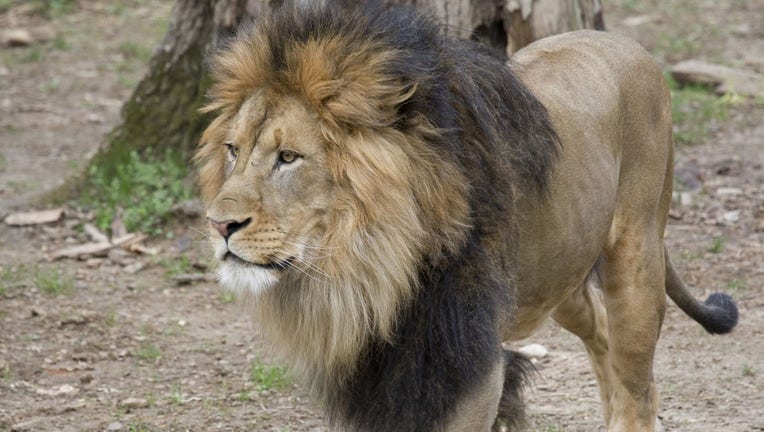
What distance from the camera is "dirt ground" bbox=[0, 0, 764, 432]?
477cm

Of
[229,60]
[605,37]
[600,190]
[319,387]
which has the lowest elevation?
[319,387]

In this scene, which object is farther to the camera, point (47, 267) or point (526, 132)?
point (47, 267)

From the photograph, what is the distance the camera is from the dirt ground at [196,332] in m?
4.77

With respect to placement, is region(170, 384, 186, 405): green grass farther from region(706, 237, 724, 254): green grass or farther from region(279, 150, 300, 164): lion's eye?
region(706, 237, 724, 254): green grass

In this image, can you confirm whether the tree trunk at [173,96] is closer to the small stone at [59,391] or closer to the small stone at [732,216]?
the small stone at [59,391]

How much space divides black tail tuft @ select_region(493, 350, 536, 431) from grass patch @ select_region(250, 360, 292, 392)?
1379 millimetres

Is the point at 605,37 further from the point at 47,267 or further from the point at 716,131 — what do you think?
the point at 716,131

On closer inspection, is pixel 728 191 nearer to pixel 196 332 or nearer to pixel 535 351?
pixel 535 351

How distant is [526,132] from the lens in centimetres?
346

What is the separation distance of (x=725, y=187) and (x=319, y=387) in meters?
4.75

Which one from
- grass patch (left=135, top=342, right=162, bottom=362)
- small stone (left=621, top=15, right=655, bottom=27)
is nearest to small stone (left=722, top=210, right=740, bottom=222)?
grass patch (left=135, top=342, right=162, bottom=362)

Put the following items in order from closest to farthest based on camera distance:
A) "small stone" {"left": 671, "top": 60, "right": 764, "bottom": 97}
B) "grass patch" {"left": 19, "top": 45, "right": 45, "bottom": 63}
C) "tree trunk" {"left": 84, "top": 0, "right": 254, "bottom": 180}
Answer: "tree trunk" {"left": 84, "top": 0, "right": 254, "bottom": 180} → "small stone" {"left": 671, "top": 60, "right": 764, "bottom": 97} → "grass patch" {"left": 19, "top": 45, "right": 45, "bottom": 63}

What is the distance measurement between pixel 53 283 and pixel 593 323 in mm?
2758

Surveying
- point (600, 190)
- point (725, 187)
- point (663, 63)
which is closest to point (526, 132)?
point (600, 190)
